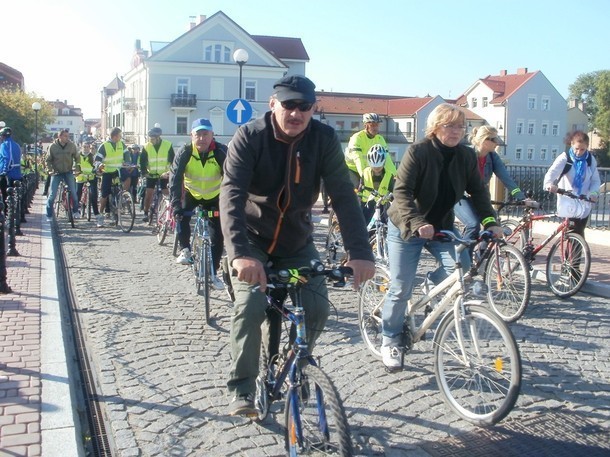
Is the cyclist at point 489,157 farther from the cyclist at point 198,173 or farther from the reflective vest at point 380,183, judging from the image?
the cyclist at point 198,173

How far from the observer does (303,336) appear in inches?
140

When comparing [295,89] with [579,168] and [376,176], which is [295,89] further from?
[579,168]

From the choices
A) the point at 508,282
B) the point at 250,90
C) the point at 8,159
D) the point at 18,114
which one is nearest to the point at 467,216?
the point at 508,282

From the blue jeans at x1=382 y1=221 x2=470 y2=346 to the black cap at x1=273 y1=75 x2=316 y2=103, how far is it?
1.79 meters

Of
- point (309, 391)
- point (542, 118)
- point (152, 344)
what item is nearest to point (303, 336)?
point (309, 391)

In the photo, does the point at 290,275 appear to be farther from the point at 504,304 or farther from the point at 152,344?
the point at 504,304

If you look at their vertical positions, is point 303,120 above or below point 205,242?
above

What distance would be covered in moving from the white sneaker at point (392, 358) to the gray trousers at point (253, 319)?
4.57 ft

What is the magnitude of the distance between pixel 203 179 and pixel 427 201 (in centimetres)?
341

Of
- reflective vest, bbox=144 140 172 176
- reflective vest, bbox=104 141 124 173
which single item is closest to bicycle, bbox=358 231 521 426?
reflective vest, bbox=144 140 172 176

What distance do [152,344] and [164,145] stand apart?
27.8ft

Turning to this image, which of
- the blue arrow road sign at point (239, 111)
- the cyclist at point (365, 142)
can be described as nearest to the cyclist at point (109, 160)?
the blue arrow road sign at point (239, 111)

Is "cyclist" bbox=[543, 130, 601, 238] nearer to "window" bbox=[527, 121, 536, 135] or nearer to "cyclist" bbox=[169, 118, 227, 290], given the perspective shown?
"cyclist" bbox=[169, 118, 227, 290]

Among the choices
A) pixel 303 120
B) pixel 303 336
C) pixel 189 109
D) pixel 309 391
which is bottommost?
pixel 309 391
